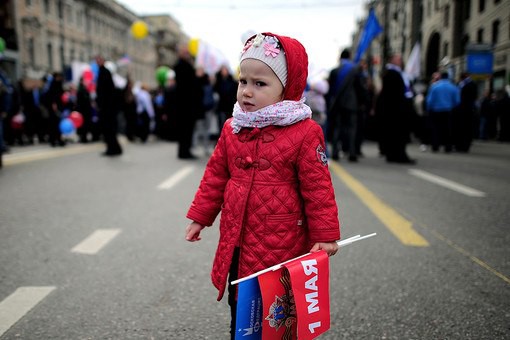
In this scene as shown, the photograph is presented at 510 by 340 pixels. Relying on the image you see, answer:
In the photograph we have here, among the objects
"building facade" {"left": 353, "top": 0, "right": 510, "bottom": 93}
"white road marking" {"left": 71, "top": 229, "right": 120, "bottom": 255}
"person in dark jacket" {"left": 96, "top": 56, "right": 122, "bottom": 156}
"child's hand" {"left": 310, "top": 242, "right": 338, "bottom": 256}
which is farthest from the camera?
Result: "building facade" {"left": 353, "top": 0, "right": 510, "bottom": 93}

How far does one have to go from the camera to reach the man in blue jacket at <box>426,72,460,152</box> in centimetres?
1129

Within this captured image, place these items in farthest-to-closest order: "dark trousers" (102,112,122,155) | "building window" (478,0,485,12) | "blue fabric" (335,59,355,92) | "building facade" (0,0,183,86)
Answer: "building facade" (0,0,183,86), "building window" (478,0,485,12), "dark trousers" (102,112,122,155), "blue fabric" (335,59,355,92)

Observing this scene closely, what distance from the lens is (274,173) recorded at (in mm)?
1863

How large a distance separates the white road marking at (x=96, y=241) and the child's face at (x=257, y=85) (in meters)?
2.30

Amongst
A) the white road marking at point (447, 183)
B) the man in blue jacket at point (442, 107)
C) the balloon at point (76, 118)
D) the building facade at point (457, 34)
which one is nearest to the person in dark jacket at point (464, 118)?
the man in blue jacket at point (442, 107)

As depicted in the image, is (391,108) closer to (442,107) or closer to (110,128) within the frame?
(442,107)

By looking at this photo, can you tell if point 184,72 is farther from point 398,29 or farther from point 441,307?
point 398,29

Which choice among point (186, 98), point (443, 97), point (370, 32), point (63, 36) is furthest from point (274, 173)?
point (63, 36)

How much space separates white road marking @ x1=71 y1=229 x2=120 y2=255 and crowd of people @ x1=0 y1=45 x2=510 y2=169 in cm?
409

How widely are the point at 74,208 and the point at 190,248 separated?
6.74 ft

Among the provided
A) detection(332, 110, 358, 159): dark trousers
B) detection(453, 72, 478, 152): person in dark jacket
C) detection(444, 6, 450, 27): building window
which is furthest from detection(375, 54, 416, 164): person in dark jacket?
detection(444, 6, 450, 27): building window

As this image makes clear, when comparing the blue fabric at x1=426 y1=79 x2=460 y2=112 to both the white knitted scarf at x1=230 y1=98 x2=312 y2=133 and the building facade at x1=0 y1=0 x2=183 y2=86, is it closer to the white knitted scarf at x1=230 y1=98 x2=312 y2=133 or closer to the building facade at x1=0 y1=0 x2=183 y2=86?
the white knitted scarf at x1=230 y1=98 x2=312 y2=133

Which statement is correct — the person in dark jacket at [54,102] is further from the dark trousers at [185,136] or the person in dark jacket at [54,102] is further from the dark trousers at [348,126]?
the dark trousers at [348,126]

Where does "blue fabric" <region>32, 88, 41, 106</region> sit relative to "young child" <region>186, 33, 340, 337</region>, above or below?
above
